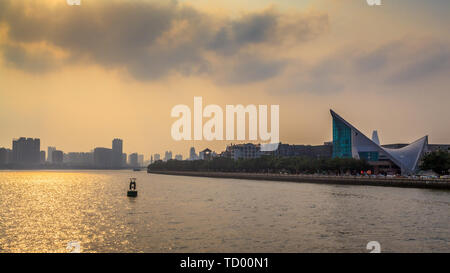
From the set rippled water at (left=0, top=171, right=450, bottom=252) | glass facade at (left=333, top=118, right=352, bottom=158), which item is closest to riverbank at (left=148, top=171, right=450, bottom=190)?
rippled water at (left=0, top=171, right=450, bottom=252)

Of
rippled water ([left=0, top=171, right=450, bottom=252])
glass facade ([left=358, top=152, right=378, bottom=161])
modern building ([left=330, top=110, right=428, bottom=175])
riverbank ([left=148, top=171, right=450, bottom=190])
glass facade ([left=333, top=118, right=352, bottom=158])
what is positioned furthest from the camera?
glass facade ([left=333, top=118, right=352, bottom=158])

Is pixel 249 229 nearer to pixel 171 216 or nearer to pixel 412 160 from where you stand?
pixel 171 216

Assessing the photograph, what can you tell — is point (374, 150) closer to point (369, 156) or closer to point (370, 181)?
point (369, 156)

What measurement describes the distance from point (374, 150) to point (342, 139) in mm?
16447

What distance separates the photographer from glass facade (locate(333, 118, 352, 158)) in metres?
148

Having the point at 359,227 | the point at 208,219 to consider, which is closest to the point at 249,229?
the point at 208,219

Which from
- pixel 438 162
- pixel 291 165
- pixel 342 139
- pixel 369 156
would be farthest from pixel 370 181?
pixel 342 139

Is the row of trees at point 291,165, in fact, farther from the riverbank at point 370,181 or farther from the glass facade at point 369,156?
the glass facade at point 369,156

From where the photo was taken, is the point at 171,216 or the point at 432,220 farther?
the point at 171,216

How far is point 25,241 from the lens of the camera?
933 inches

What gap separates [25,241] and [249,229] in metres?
15.3

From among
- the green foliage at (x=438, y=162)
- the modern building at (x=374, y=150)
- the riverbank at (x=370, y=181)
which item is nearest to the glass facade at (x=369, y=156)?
the modern building at (x=374, y=150)

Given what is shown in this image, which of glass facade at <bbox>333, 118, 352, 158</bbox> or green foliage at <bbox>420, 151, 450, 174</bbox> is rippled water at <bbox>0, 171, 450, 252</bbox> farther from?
glass facade at <bbox>333, 118, 352, 158</bbox>

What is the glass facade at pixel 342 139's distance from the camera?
5827 inches
